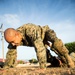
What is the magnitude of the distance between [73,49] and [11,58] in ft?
40.4

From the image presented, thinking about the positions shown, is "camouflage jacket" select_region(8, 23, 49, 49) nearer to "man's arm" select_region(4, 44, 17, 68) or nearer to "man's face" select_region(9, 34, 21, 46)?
"man's arm" select_region(4, 44, 17, 68)

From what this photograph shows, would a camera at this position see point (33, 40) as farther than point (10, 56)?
No

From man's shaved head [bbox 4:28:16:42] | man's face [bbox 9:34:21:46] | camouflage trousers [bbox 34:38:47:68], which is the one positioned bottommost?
camouflage trousers [bbox 34:38:47:68]

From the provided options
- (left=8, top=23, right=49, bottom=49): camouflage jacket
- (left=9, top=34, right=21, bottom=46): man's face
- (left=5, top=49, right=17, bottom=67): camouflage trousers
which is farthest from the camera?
(left=5, top=49, right=17, bottom=67): camouflage trousers

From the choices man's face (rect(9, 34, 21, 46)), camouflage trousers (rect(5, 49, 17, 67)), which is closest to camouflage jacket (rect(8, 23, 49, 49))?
camouflage trousers (rect(5, 49, 17, 67))

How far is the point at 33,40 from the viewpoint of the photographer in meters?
5.25

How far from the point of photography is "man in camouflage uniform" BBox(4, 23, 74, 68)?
4.93 meters

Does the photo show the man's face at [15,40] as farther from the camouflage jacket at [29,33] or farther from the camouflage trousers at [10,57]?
the camouflage trousers at [10,57]

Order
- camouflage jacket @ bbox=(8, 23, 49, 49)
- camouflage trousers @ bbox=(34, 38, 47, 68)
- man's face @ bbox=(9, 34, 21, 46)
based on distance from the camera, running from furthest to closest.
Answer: camouflage jacket @ bbox=(8, 23, 49, 49) < man's face @ bbox=(9, 34, 21, 46) < camouflage trousers @ bbox=(34, 38, 47, 68)

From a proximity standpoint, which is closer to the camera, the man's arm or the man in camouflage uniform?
the man in camouflage uniform

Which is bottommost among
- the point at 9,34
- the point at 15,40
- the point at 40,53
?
the point at 40,53

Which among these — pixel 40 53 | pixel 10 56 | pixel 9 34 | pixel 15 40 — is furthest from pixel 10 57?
pixel 40 53

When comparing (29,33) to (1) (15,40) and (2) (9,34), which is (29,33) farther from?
(2) (9,34)

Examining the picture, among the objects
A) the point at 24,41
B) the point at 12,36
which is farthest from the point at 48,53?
the point at 12,36
